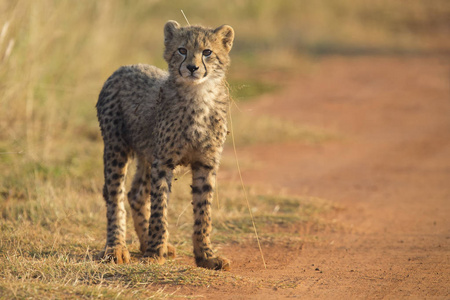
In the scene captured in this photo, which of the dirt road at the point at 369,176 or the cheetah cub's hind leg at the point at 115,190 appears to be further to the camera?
the cheetah cub's hind leg at the point at 115,190

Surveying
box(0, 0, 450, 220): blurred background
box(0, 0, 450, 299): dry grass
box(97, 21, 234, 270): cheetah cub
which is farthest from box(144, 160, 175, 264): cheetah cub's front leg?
box(0, 0, 450, 220): blurred background

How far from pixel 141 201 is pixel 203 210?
0.76 m

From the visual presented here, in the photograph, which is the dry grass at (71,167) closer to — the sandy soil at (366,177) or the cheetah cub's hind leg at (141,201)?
the cheetah cub's hind leg at (141,201)

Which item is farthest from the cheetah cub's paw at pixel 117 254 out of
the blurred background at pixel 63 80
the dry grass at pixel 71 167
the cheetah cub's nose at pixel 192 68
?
the cheetah cub's nose at pixel 192 68

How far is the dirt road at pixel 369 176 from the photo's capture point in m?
4.30

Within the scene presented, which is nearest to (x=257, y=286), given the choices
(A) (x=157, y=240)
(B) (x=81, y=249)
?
(A) (x=157, y=240)

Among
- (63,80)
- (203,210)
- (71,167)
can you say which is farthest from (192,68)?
(63,80)

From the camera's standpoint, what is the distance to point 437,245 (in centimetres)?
500

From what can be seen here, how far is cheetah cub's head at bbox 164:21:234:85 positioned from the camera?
4289 millimetres

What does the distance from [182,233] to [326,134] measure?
4689mm

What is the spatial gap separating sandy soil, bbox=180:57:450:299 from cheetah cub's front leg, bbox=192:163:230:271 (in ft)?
0.88

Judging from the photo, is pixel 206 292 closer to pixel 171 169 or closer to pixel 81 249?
pixel 171 169

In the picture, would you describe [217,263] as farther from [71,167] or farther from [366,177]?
[366,177]

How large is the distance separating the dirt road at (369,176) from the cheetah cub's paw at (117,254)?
75 centimetres
